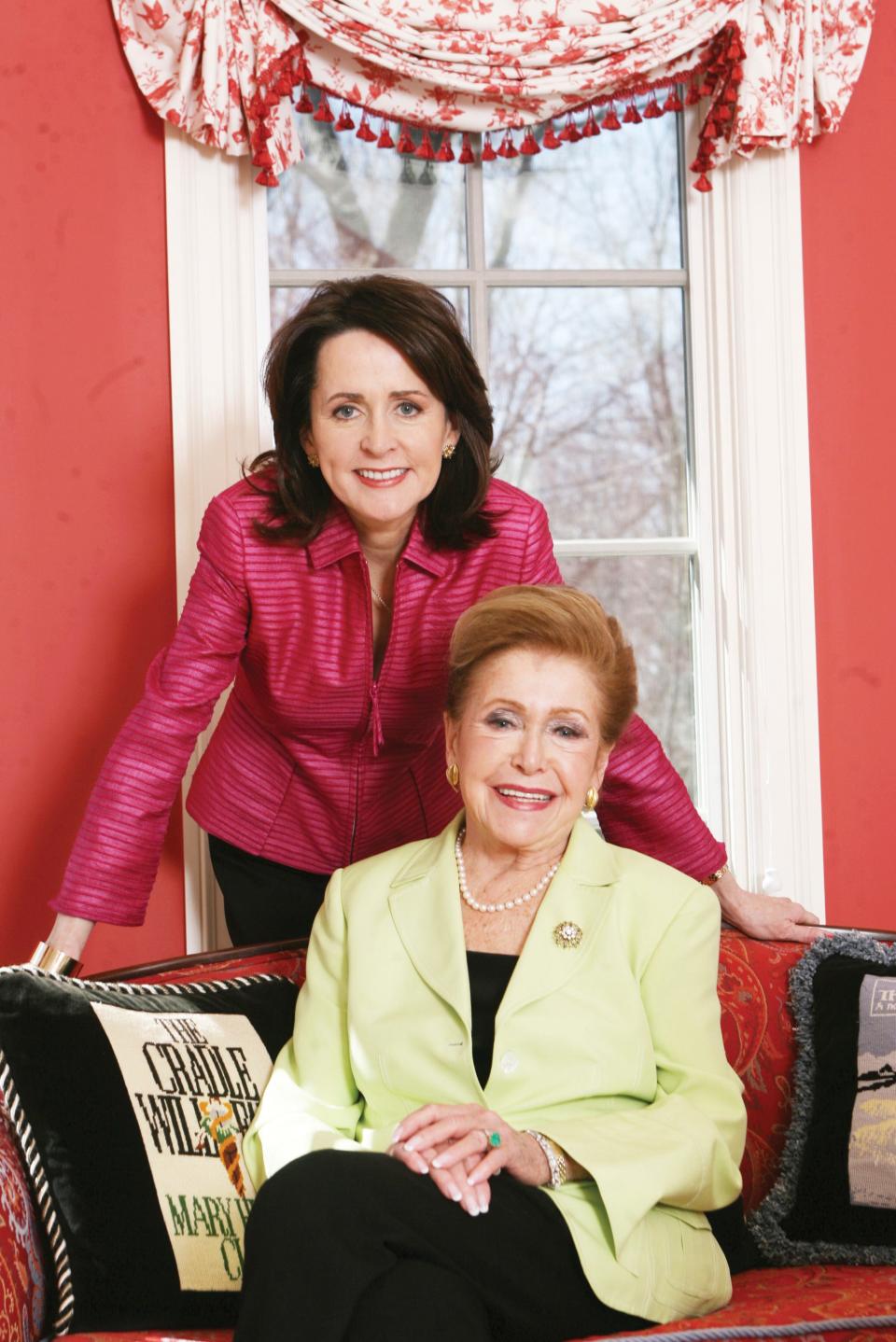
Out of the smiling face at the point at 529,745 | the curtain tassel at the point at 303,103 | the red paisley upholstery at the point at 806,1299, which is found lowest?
the red paisley upholstery at the point at 806,1299

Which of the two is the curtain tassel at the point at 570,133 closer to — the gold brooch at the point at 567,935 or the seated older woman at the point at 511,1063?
the seated older woman at the point at 511,1063

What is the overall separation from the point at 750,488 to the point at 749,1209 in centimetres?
153

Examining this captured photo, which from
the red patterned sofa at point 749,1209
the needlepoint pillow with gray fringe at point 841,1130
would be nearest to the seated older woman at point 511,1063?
the red patterned sofa at point 749,1209

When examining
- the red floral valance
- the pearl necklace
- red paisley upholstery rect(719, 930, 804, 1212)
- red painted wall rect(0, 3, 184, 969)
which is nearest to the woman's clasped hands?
the pearl necklace

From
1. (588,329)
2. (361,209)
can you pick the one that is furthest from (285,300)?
(588,329)

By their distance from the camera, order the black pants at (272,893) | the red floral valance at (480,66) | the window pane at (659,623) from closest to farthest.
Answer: the black pants at (272,893), the red floral valance at (480,66), the window pane at (659,623)

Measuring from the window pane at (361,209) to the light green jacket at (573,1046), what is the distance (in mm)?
1656

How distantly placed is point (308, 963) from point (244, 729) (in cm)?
61

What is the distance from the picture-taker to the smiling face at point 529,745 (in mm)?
1816

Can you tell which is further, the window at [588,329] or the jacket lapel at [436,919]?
the window at [588,329]

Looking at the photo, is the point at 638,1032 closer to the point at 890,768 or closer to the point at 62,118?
the point at 890,768

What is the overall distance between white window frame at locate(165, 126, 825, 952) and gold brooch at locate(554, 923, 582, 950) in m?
1.27

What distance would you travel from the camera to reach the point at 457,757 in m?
1.89

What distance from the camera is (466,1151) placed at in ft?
5.00
